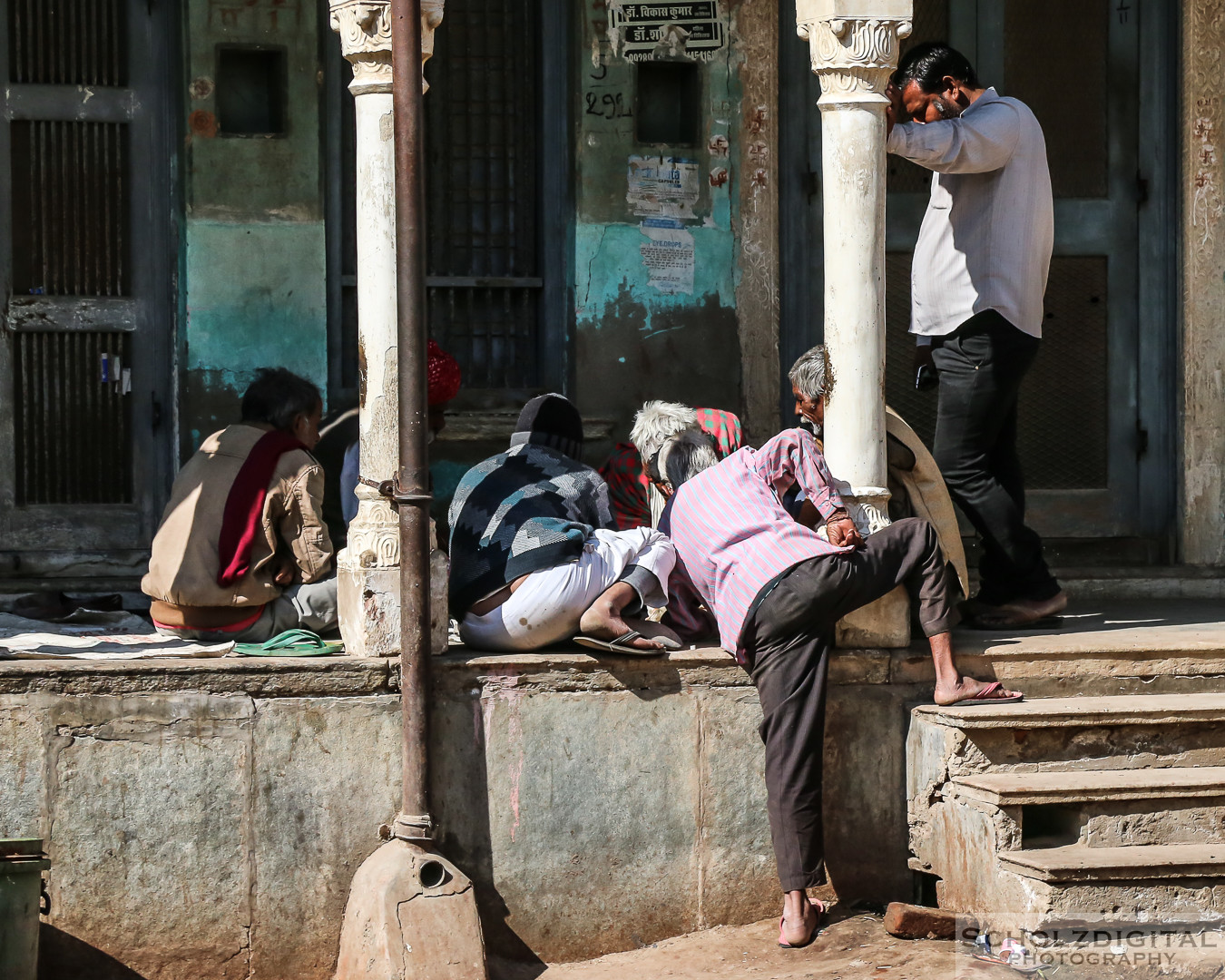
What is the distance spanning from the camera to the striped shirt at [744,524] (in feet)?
15.2

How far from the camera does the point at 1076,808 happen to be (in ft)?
14.6

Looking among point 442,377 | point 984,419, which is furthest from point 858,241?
point 442,377

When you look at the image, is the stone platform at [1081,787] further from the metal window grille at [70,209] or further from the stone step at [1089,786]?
the metal window grille at [70,209]

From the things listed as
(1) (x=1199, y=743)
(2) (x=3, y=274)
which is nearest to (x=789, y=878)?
(1) (x=1199, y=743)

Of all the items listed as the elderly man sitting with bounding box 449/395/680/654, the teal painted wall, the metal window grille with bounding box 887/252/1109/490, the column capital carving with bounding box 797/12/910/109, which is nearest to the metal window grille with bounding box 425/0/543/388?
the teal painted wall

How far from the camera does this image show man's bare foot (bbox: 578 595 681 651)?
183 inches

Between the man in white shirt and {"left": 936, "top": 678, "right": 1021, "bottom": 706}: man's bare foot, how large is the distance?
57 cm

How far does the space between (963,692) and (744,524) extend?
0.89 metres

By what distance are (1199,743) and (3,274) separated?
16.2ft

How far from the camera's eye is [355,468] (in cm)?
558

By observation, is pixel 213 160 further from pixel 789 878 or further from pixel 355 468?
pixel 789 878

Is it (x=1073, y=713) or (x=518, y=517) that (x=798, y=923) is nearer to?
(x=1073, y=713)

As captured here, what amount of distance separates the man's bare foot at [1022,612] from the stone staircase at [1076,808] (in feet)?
1.47

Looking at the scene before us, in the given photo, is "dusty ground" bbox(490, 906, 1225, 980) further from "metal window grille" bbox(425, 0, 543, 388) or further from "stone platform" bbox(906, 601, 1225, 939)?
"metal window grille" bbox(425, 0, 543, 388)
